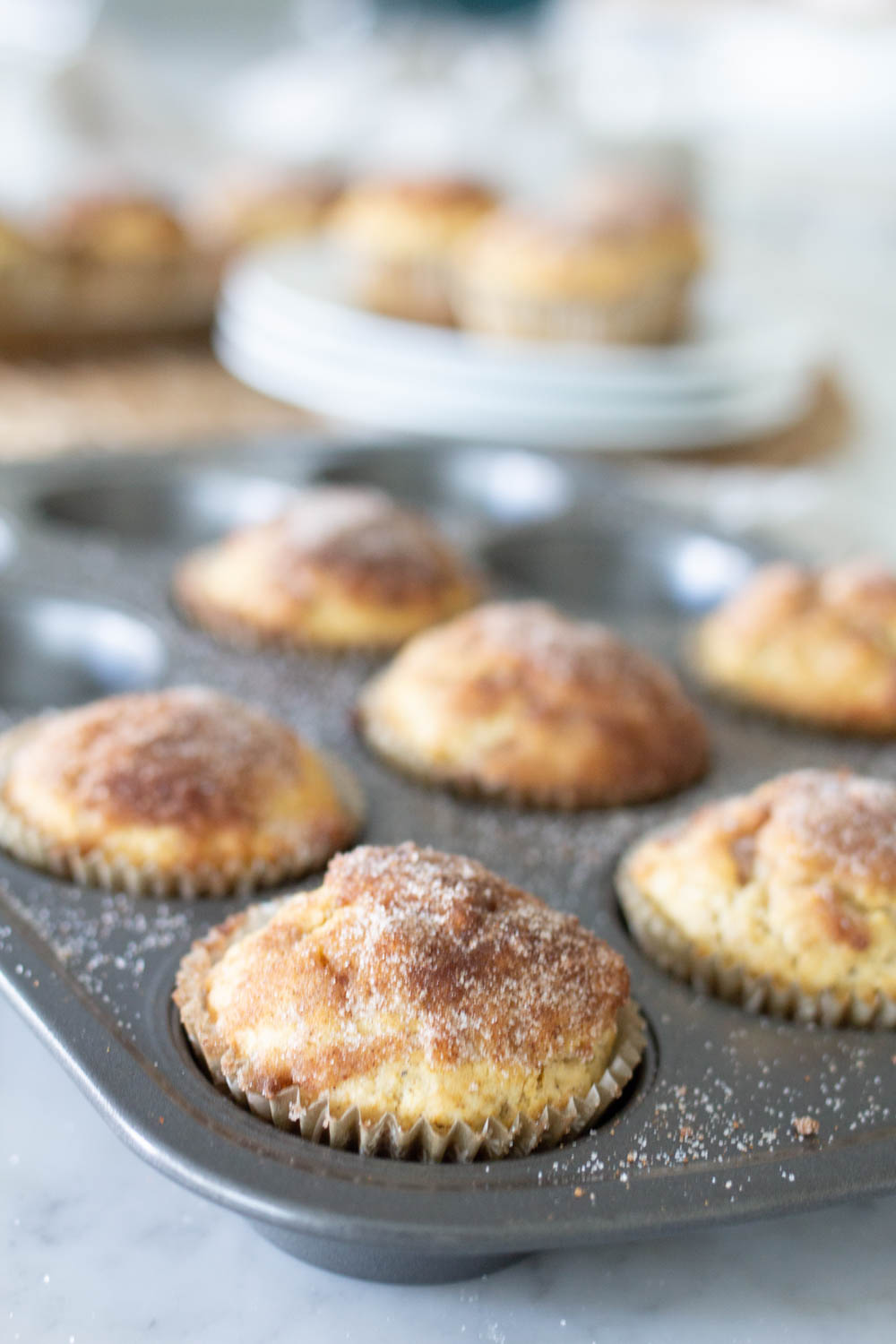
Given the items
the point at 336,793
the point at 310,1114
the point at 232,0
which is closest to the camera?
the point at 310,1114

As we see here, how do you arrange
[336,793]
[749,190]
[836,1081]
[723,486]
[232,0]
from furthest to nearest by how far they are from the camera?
[232,0] → [749,190] → [723,486] → [336,793] → [836,1081]

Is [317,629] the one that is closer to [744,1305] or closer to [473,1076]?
[473,1076]

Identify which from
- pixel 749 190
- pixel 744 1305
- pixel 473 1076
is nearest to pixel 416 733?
pixel 473 1076

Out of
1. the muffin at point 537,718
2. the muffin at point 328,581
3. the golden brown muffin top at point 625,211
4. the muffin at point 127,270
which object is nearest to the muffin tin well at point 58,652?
the muffin at point 328,581

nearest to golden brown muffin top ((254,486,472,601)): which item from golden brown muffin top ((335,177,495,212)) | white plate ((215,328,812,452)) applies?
white plate ((215,328,812,452))

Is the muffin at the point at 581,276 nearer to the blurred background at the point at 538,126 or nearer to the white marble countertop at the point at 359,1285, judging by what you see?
the blurred background at the point at 538,126
